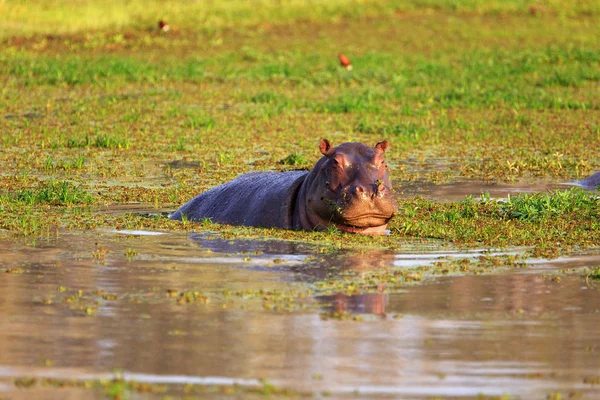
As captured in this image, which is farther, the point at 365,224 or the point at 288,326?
the point at 365,224

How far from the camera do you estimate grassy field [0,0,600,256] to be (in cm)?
955

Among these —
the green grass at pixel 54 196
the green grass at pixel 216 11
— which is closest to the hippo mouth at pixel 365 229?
the green grass at pixel 54 196

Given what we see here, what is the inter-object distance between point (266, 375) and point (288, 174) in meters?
4.82

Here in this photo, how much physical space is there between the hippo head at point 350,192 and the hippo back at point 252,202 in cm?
26

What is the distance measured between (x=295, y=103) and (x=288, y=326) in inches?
477

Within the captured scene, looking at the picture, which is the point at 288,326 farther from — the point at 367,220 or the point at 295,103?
the point at 295,103

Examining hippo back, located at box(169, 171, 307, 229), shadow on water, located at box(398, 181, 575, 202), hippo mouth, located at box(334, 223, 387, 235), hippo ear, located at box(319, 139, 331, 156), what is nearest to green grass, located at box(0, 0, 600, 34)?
shadow on water, located at box(398, 181, 575, 202)

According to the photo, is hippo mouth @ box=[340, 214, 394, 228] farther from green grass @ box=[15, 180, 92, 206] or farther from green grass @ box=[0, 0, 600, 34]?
green grass @ box=[0, 0, 600, 34]

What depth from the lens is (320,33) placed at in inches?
1001

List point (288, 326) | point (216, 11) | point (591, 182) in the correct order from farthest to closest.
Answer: point (216, 11), point (591, 182), point (288, 326)

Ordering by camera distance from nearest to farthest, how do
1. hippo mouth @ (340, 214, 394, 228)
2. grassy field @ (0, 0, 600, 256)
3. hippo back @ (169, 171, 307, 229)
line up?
hippo mouth @ (340, 214, 394, 228) < hippo back @ (169, 171, 307, 229) < grassy field @ (0, 0, 600, 256)

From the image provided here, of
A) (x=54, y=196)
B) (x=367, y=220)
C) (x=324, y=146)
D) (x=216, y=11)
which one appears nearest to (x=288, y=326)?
(x=367, y=220)

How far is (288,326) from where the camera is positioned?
5637mm

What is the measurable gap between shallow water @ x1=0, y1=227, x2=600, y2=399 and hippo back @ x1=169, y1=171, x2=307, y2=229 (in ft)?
3.69
